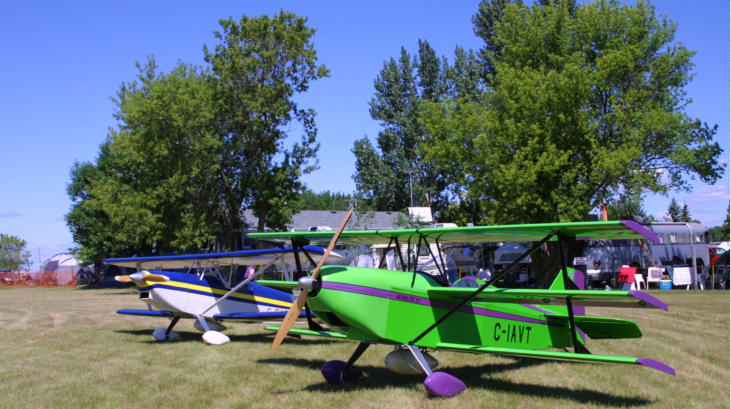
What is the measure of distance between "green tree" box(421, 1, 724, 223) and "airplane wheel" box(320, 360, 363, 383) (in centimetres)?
1819

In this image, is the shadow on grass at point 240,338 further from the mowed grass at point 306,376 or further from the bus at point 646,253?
the bus at point 646,253

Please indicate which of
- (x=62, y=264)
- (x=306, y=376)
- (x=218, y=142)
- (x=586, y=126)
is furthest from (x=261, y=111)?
(x=62, y=264)

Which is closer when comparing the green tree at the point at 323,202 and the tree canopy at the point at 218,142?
the tree canopy at the point at 218,142

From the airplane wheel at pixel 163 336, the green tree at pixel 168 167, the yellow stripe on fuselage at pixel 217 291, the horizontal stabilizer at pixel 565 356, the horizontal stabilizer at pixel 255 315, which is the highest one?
the green tree at pixel 168 167

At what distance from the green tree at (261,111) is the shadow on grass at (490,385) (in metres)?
24.8

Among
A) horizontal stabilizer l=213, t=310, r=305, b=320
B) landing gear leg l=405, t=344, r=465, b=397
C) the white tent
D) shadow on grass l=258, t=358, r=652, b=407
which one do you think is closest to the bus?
horizontal stabilizer l=213, t=310, r=305, b=320

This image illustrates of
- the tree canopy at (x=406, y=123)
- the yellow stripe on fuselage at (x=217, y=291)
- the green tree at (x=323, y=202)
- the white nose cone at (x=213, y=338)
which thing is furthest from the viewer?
the green tree at (x=323, y=202)

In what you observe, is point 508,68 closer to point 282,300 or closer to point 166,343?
point 282,300

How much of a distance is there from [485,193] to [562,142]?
4154 mm

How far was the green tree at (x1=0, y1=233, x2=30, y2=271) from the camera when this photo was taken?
76375 mm

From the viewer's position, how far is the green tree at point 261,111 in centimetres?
3191

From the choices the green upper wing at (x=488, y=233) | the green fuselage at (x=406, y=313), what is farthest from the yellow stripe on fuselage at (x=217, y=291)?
the green fuselage at (x=406, y=313)

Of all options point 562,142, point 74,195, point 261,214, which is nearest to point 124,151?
point 261,214

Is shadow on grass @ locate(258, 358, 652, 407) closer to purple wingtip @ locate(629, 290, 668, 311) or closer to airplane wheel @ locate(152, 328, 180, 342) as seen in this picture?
purple wingtip @ locate(629, 290, 668, 311)
